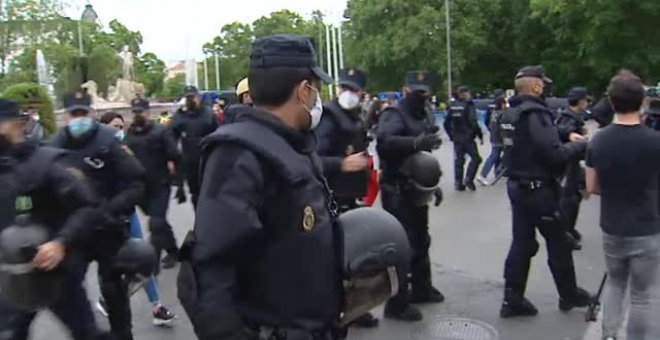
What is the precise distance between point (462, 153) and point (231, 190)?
11964 mm

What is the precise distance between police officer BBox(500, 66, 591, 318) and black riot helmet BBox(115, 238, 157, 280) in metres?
2.77

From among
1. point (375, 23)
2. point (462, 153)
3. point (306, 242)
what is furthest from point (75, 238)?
point (375, 23)

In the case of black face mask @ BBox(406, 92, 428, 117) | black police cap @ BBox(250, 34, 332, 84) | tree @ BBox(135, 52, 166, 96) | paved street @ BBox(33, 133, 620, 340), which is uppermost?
tree @ BBox(135, 52, 166, 96)

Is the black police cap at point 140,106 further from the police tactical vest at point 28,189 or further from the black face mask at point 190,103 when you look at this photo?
the police tactical vest at point 28,189

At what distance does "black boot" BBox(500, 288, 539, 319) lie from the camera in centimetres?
630

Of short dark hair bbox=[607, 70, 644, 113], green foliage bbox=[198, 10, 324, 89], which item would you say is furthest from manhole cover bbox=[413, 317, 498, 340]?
green foliage bbox=[198, 10, 324, 89]

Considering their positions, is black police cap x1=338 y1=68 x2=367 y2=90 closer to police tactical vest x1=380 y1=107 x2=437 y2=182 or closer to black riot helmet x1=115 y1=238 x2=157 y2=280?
police tactical vest x1=380 y1=107 x2=437 y2=182

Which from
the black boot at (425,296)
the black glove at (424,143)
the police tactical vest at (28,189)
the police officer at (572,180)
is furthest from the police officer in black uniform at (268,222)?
the police officer at (572,180)

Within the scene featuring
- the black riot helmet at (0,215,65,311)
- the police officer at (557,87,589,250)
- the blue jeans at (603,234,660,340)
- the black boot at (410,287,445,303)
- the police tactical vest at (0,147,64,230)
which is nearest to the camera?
the black riot helmet at (0,215,65,311)

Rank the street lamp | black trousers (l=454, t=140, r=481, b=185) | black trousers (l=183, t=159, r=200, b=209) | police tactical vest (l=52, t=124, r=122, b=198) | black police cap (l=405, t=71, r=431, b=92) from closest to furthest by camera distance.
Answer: police tactical vest (l=52, t=124, r=122, b=198)
black police cap (l=405, t=71, r=431, b=92)
black trousers (l=183, t=159, r=200, b=209)
black trousers (l=454, t=140, r=481, b=185)
the street lamp

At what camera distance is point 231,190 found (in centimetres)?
243

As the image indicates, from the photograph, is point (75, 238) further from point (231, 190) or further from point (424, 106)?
point (424, 106)

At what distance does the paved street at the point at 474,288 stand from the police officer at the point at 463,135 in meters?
2.57

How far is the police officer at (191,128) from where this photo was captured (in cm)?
955
